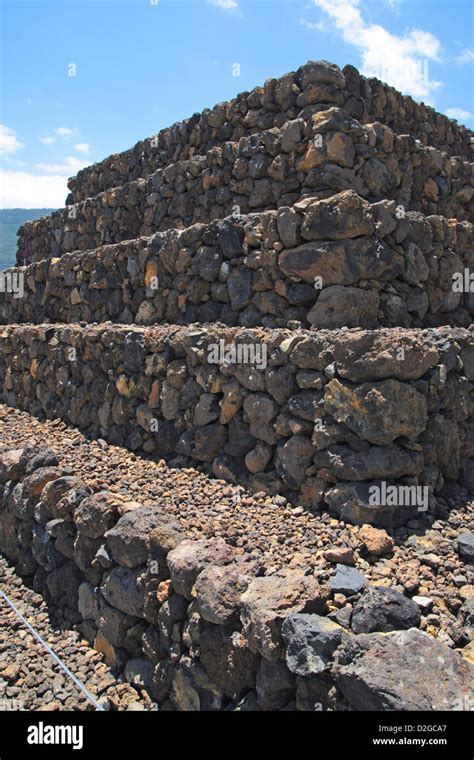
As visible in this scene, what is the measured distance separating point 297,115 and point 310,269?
2.26 m

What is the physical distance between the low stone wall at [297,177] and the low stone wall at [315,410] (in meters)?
1.83

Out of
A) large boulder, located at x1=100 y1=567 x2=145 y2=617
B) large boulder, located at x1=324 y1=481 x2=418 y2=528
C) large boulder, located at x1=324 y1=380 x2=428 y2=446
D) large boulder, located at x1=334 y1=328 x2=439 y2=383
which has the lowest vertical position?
large boulder, located at x1=100 y1=567 x2=145 y2=617

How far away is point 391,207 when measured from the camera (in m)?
5.25

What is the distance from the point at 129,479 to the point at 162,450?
0.57 meters

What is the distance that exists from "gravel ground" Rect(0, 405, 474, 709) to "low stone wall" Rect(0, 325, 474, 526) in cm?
19

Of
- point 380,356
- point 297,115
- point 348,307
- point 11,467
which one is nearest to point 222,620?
point 380,356

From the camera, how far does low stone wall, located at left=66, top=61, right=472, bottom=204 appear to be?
19.8ft

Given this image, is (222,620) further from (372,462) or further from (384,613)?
(372,462)

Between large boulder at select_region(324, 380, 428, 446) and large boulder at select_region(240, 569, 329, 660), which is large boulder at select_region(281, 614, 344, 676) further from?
large boulder at select_region(324, 380, 428, 446)

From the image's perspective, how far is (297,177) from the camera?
19.7ft

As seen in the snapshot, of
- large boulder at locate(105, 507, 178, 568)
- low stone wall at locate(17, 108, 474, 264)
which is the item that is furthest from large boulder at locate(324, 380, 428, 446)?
low stone wall at locate(17, 108, 474, 264)

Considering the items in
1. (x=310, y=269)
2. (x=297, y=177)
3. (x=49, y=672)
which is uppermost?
(x=297, y=177)

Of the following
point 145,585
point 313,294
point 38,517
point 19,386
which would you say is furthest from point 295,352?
point 19,386

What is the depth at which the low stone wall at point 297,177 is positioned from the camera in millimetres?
5680
